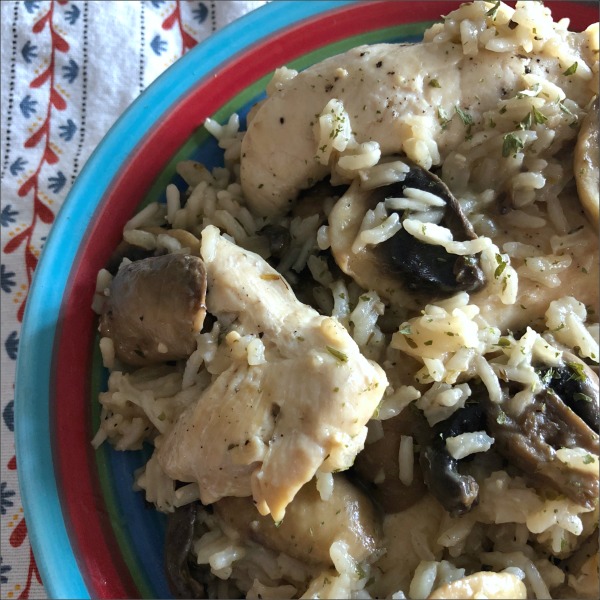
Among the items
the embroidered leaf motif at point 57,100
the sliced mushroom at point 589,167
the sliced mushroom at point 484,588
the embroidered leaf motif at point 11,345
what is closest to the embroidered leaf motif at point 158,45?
the embroidered leaf motif at point 57,100

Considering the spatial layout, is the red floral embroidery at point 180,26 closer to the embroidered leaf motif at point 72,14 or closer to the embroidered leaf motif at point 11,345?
the embroidered leaf motif at point 72,14

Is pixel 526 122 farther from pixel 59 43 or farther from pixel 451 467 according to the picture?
pixel 59 43

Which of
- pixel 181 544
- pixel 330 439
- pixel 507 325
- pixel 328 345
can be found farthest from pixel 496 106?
pixel 181 544

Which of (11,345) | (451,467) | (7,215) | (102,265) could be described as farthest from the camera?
(7,215)

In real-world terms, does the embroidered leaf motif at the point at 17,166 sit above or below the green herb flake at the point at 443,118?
below

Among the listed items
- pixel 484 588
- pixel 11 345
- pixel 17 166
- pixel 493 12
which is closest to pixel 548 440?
pixel 484 588

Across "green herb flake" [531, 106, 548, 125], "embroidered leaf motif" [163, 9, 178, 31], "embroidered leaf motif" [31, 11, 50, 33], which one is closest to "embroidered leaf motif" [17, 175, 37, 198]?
"embroidered leaf motif" [31, 11, 50, 33]
